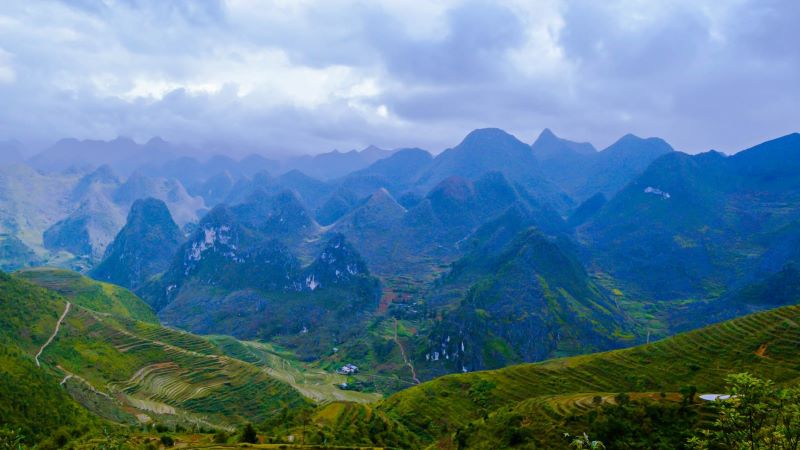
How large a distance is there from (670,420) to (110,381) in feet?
449

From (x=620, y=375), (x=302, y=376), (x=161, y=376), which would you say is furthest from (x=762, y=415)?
(x=302, y=376)

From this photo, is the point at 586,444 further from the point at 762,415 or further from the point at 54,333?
the point at 54,333

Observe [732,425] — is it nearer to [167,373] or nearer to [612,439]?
[612,439]

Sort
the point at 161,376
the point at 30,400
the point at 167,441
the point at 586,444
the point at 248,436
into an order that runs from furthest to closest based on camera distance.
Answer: the point at 161,376, the point at 30,400, the point at 248,436, the point at 167,441, the point at 586,444

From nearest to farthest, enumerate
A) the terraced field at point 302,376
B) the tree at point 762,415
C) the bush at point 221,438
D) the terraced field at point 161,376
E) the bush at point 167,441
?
the tree at point 762,415 < the bush at point 167,441 < the bush at point 221,438 < the terraced field at point 161,376 < the terraced field at point 302,376

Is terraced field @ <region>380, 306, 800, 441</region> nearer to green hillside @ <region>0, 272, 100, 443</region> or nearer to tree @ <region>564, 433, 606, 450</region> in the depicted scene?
tree @ <region>564, 433, 606, 450</region>

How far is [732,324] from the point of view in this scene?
97.4m

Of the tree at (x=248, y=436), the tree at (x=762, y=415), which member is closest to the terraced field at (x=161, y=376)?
the tree at (x=248, y=436)

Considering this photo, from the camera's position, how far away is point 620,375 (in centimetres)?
9481

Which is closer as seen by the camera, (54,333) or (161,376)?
(161,376)

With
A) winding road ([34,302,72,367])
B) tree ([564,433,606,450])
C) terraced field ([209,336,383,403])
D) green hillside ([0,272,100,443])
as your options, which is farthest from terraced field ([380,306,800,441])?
winding road ([34,302,72,367])

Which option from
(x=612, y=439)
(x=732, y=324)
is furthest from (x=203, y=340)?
(x=732, y=324)

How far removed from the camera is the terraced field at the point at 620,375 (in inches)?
3216

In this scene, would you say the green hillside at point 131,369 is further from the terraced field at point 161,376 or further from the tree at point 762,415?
the tree at point 762,415
